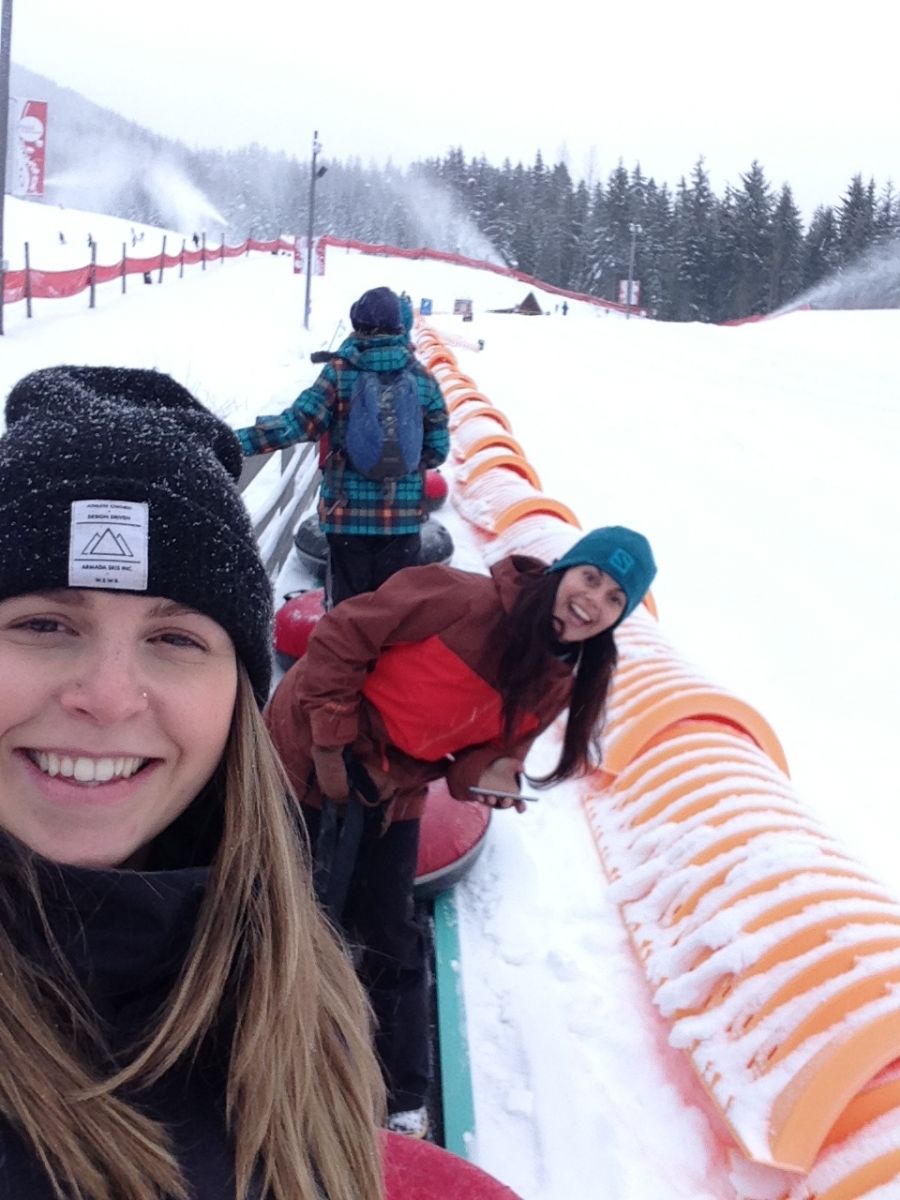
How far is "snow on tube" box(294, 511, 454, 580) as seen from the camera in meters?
6.54

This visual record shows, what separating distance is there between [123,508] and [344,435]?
3.28 metres

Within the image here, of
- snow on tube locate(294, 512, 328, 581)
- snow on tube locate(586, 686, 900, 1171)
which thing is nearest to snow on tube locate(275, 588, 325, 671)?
snow on tube locate(294, 512, 328, 581)

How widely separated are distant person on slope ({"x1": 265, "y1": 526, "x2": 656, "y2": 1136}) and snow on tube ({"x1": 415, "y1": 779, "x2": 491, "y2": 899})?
74cm

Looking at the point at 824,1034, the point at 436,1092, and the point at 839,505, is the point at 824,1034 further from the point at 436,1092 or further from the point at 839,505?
the point at 839,505

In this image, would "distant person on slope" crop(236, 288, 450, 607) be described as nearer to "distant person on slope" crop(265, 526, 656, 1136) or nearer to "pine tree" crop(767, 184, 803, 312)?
"distant person on slope" crop(265, 526, 656, 1136)

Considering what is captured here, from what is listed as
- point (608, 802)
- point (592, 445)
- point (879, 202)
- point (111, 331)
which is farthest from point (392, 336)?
point (879, 202)

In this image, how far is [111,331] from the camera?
19938 mm

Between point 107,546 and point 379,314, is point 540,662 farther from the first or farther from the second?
point 379,314

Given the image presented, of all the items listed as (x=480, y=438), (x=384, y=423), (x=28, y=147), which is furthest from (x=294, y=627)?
(x=28, y=147)

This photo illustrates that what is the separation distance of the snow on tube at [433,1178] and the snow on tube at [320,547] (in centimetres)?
457

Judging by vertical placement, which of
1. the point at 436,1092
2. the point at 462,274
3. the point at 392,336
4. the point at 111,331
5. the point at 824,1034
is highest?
the point at 462,274

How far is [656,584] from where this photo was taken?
8516 mm

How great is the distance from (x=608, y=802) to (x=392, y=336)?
6.91 feet

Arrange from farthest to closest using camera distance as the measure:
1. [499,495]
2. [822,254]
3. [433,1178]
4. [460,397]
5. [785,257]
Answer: [785,257], [822,254], [460,397], [499,495], [433,1178]
